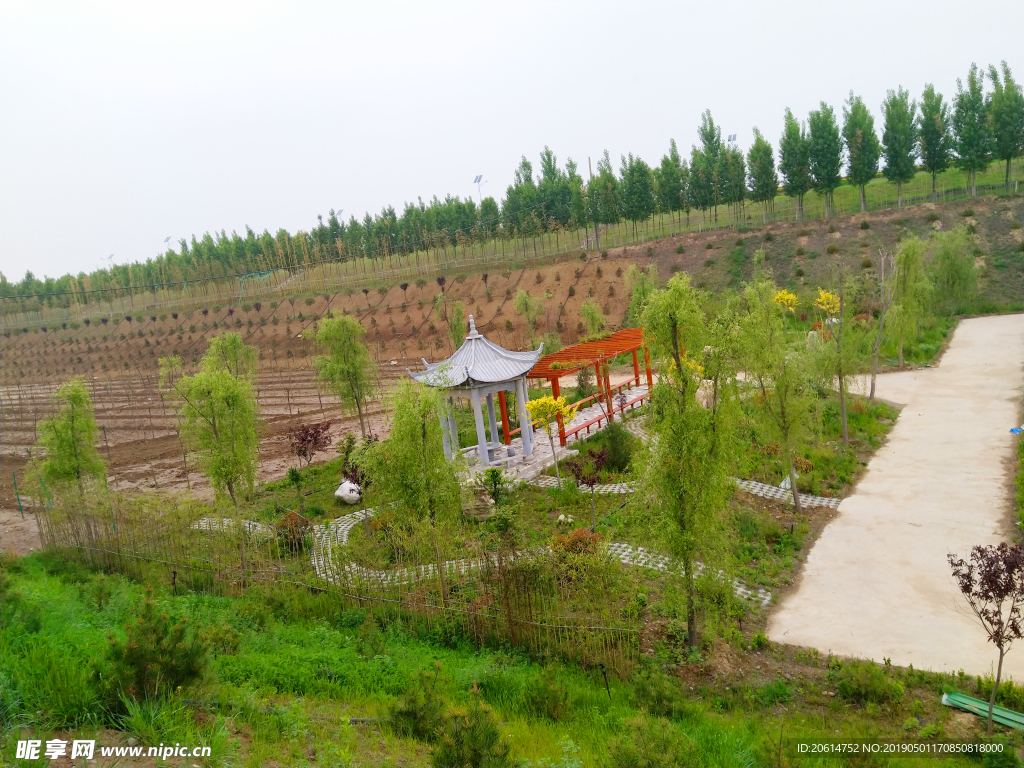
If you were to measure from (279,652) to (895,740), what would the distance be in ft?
23.0

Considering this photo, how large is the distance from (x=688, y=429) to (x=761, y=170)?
42287 millimetres

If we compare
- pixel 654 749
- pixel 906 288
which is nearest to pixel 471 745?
pixel 654 749

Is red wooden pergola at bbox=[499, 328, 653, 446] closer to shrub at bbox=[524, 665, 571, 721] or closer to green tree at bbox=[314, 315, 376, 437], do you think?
green tree at bbox=[314, 315, 376, 437]

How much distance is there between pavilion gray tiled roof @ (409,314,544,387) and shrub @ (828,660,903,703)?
10.3 m

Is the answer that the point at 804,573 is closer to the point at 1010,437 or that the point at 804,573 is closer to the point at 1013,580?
the point at 1013,580

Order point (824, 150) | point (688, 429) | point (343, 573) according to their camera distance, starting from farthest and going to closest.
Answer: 1. point (824, 150)
2. point (343, 573)
3. point (688, 429)

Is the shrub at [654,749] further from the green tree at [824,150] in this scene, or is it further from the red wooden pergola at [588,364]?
the green tree at [824,150]

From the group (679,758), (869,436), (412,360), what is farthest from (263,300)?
(679,758)

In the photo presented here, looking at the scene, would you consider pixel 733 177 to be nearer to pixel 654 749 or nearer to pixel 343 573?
pixel 343 573

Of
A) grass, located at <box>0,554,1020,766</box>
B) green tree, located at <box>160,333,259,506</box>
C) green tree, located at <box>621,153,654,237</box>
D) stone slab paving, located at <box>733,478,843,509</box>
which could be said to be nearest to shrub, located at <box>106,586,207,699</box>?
grass, located at <box>0,554,1020,766</box>

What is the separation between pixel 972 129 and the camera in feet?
132

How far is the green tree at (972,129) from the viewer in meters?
40.1

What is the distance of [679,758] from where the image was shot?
4805 mm

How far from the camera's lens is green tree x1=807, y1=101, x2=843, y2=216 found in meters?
43.6
